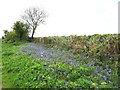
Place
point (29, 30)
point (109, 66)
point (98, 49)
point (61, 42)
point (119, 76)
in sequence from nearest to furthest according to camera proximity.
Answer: point (119, 76) → point (109, 66) → point (98, 49) → point (61, 42) → point (29, 30)

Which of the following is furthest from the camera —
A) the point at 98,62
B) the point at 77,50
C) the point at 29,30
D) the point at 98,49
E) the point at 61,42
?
the point at 29,30

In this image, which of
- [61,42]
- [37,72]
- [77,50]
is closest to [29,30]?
[61,42]

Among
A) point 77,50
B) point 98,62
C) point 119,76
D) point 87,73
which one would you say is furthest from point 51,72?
point 77,50

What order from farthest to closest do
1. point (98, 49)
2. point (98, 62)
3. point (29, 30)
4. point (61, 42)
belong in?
point (29, 30) → point (61, 42) → point (98, 49) → point (98, 62)

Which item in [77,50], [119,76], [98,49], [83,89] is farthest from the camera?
[77,50]

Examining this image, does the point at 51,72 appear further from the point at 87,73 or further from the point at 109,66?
the point at 109,66

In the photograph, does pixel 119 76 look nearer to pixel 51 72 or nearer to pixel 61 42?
pixel 51 72

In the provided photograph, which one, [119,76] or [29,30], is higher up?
[29,30]

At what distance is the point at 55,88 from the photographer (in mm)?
6289

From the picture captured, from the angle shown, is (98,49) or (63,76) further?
(98,49)

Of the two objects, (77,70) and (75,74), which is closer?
(75,74)

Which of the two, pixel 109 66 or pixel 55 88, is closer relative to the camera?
pixel 55 88

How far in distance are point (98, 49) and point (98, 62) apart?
1.73m

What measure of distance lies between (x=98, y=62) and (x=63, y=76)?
3.26m
